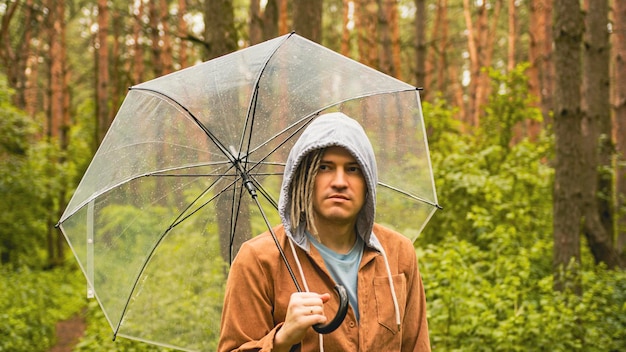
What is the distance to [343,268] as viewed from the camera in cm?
219

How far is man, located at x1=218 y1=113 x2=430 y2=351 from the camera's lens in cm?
206

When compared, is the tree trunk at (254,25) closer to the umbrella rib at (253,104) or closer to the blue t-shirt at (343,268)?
the umbrella rib at (253,104)

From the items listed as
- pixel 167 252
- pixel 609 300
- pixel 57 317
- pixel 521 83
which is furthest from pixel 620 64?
pixel 57 317

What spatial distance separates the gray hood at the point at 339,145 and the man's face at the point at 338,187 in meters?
0.04

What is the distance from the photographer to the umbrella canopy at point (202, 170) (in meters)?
2.78

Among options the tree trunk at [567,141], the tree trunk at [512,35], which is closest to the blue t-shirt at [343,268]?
the tree trunk at [567,141]

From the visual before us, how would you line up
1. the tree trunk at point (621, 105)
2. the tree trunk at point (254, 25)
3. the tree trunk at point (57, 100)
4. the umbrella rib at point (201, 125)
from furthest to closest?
the tree trunk at point (57, 100) < the tree trunk at point (254, 25) < the tree trunk at point (621, 105) < the umbrella rib at point (201, 125)

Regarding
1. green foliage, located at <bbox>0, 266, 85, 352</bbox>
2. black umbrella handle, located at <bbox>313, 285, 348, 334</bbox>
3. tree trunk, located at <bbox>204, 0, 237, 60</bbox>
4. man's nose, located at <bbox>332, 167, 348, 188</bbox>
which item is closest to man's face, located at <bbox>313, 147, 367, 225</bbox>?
man's nose, located at <bbox>332, 167, 348, 188</bbox>

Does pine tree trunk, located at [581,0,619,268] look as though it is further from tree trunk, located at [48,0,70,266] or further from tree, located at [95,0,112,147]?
tree trunk, located at [48,0,70,266]

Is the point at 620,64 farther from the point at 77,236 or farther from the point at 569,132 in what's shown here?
the point at 77,236

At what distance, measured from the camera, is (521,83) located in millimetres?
10180


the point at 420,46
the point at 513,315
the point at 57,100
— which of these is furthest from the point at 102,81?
the point at 513,315

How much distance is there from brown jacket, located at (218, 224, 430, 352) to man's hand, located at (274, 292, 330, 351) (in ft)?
0.16

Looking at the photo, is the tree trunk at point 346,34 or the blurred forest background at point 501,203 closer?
the blurred forest background at point 501,203
